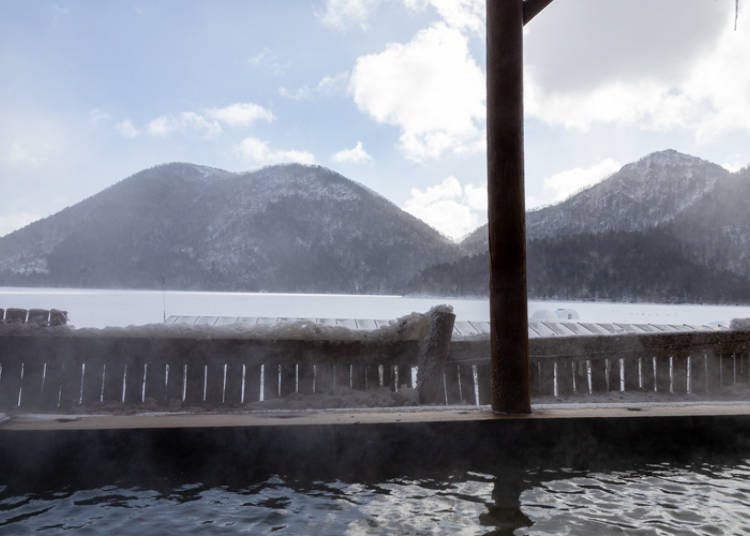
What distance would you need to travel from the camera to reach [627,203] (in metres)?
67.6

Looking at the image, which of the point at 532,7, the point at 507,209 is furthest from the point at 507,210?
the point at 532,7

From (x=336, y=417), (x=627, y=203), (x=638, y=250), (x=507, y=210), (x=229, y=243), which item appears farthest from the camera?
(x=229, y=243)

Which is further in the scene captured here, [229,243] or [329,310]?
[229,243]

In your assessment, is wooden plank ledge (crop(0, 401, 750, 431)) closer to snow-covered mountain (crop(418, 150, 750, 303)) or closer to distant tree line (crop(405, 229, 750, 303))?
snow-covered mountain (crop(418, 150, 750, 303))

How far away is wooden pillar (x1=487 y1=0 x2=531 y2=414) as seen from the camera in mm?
2826

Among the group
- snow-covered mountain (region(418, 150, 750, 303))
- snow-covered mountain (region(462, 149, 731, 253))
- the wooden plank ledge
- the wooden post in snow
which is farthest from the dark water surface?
snow-covered mountain (region(462, 149, 731, 253))

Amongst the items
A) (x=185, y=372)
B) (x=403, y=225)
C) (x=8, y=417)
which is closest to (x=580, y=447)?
(x=8, y=417)

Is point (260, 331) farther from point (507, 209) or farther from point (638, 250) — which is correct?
point (638, 250)

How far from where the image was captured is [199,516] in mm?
2053

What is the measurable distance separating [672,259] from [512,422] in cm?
5288

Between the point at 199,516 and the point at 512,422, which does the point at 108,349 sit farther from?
the point at 512,422

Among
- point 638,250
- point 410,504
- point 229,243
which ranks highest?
point 229,243

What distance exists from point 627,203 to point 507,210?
71992mm

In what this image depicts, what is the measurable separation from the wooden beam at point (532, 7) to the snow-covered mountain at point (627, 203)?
57.4 metres
